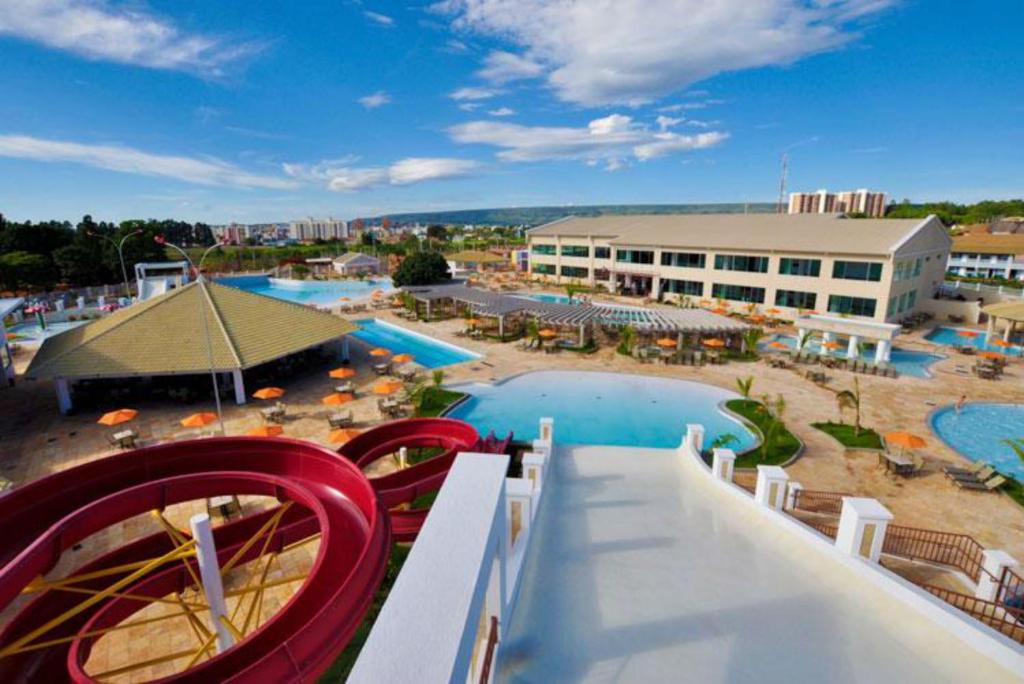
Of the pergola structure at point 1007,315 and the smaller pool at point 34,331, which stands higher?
the pergola structure at point 1007,315

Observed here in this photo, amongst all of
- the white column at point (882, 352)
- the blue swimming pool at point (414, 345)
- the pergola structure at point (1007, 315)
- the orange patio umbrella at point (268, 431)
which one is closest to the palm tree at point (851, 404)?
the white column at point (882, 352)

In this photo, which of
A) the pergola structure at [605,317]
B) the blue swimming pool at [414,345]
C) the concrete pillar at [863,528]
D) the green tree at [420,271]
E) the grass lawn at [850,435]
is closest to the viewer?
the concrete pillar at [863,528]

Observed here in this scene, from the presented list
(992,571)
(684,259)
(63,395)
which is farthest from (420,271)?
(992,571)

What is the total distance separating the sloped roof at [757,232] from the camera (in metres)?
40.1

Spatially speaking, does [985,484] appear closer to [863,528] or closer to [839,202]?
[863,528]

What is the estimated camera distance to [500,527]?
19.5 ft

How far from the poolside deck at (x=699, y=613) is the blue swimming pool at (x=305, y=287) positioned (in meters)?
54.2

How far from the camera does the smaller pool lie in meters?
36.8

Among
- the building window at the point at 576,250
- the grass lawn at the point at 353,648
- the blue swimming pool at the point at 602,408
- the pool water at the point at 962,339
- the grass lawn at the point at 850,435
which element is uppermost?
the building window at the point at 576,250

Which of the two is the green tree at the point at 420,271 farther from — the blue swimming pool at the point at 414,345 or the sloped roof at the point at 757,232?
the sloped roof at the point at 757,232

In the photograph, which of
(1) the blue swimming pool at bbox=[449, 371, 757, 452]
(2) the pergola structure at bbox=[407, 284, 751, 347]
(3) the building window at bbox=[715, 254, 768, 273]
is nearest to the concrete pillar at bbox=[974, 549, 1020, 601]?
(1) the blue swimming pool at bbox=[449, 371, 757, 452]

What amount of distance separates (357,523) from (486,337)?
95.8ft

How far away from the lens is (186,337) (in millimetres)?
24766

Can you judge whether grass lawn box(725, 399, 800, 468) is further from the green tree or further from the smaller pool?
the smaller pool
